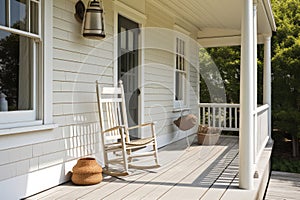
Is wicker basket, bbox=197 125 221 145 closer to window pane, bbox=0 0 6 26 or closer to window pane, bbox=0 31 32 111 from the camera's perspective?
window pane, bbox=0 31 32 111

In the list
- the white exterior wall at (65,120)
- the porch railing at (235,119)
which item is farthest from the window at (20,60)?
the porch railing at (235,119)

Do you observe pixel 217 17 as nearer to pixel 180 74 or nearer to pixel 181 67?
pixel 181 67

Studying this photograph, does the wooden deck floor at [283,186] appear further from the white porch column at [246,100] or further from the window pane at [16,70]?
the window pane at [16,70]

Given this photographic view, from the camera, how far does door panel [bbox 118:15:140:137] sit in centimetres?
441

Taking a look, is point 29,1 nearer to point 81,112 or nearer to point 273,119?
point 81,112

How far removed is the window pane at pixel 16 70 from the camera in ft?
8.43

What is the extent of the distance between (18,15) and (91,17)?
0.88 m

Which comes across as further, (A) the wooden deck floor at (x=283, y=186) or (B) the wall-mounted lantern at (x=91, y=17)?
(A) the wooden deck floor at (x=283, y=186)

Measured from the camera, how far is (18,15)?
2678mm

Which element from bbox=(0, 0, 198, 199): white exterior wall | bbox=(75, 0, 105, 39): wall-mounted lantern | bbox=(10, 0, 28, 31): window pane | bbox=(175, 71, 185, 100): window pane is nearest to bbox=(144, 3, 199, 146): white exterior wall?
bbox=(175, 71, 185, 100): window pane

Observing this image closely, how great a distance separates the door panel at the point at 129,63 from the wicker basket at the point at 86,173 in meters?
1.53

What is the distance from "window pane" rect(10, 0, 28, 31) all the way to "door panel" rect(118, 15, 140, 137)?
5.67 ft

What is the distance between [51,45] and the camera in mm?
3016

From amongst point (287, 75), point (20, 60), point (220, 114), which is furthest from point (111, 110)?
point (287, 75)
